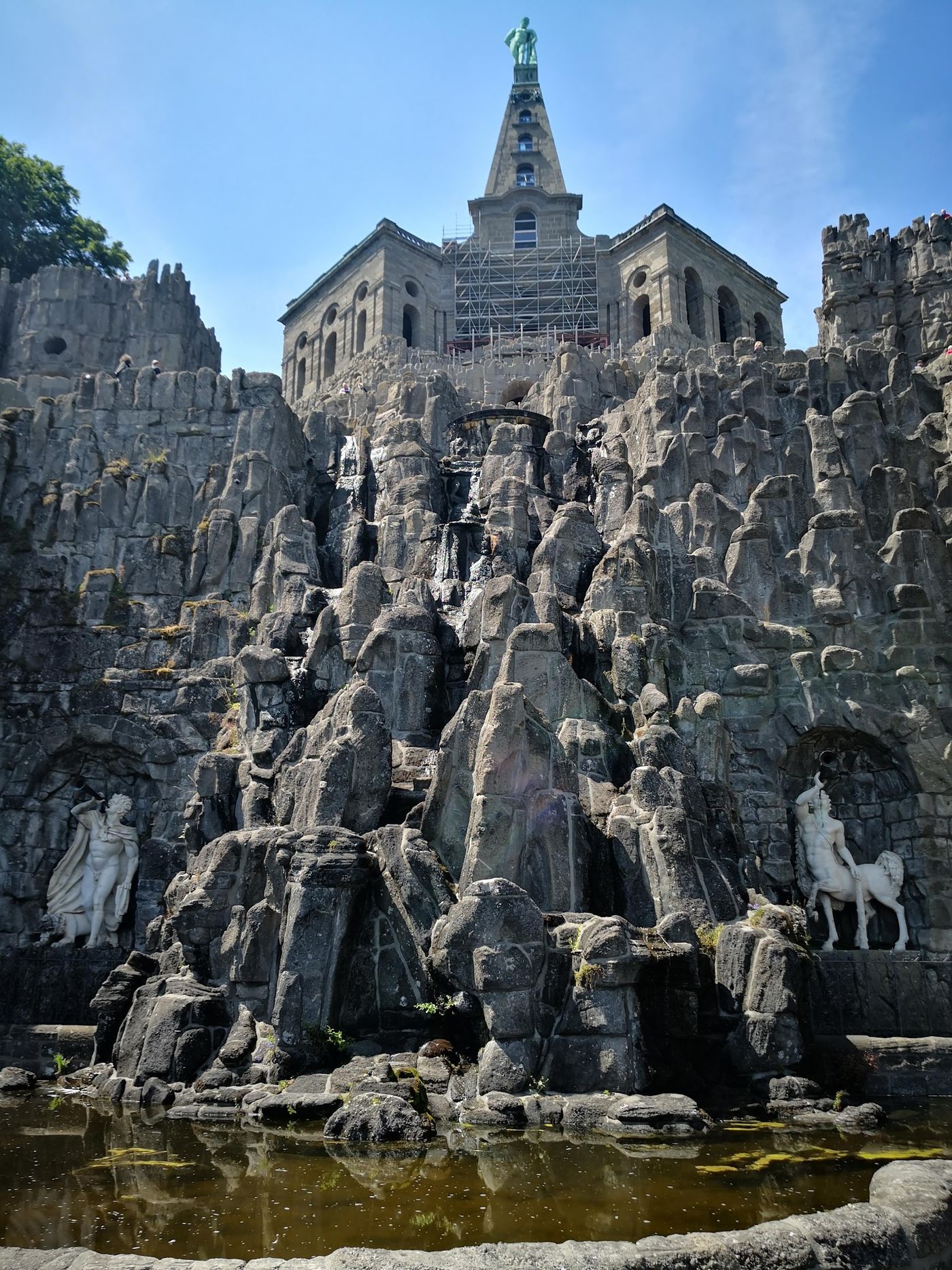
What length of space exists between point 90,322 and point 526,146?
124ft

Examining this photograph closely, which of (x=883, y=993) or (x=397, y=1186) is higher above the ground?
(x=883, y=993)

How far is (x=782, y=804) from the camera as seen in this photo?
66.0 ft

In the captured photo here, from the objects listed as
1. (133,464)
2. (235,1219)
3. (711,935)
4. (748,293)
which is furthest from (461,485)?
(748,293)

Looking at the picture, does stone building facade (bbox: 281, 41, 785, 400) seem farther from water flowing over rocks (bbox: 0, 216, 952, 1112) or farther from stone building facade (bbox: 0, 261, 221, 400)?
water flowing over rocks (bbox: 0, 216, 952, 1112)

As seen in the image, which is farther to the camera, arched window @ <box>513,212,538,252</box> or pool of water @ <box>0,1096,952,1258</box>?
arched window @ <box>513,212,538,252</box>

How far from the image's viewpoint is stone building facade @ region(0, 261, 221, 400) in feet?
142

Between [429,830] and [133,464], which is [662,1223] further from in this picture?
[133,464]

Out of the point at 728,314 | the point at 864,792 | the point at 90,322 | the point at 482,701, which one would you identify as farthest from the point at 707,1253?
the point at 728,314

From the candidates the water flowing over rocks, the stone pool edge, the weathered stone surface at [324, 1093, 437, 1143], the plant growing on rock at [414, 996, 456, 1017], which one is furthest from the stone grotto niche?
the stone pool edge

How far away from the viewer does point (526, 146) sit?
69562 mm

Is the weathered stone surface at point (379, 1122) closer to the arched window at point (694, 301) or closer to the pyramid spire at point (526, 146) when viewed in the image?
the arched window at point (694, 301)

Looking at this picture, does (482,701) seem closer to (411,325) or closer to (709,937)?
(709,937)

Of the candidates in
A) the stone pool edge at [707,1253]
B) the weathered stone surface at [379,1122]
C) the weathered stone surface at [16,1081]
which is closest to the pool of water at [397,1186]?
the weathered stone surface at [379,1122]

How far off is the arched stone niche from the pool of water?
983 cm
